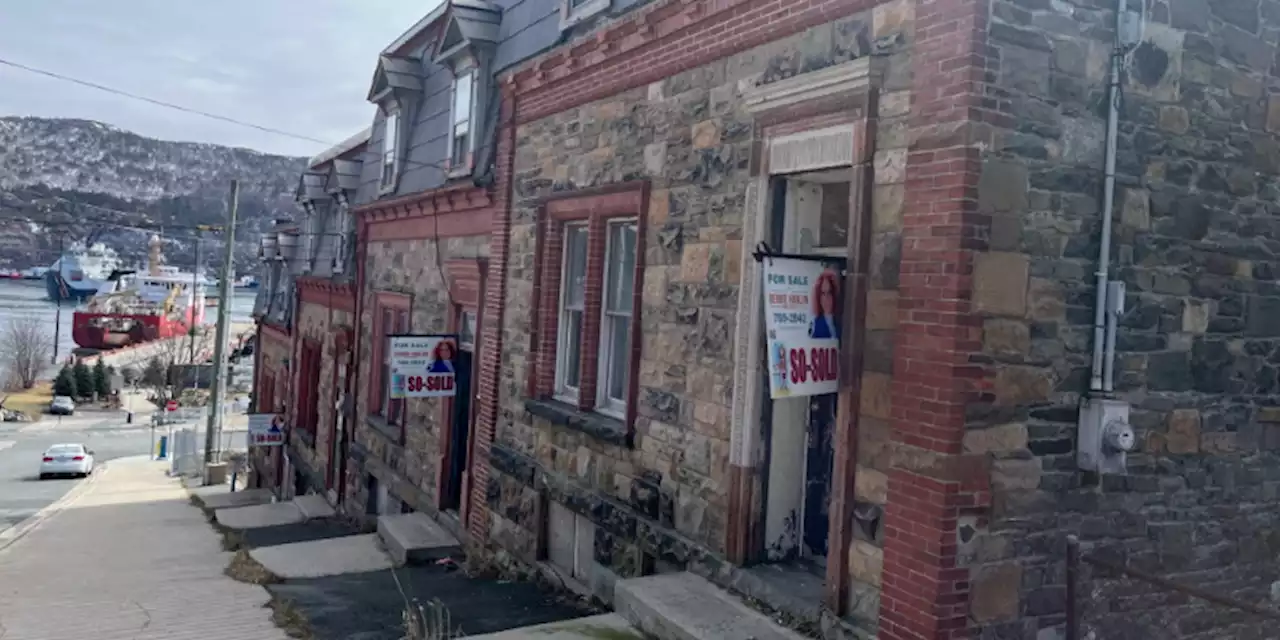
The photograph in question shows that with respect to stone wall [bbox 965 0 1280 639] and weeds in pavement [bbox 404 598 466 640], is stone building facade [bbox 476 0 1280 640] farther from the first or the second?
weeds in pavement [bbox 404 598 466 640]

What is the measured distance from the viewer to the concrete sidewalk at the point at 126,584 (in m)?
8.92

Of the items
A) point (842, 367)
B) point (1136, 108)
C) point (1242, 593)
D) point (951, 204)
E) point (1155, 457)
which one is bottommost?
point (1242, 593)

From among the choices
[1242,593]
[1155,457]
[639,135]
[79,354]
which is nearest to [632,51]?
[639,135]

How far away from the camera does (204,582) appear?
36.3 ft

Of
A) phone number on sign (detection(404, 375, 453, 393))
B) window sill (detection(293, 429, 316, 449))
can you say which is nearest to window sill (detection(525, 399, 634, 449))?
phone number on sign (detection(404, 375, 453, 393))

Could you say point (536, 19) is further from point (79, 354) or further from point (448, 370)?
point (79, 354)

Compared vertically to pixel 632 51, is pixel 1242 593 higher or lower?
lower

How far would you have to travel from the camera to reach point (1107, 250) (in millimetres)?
5629

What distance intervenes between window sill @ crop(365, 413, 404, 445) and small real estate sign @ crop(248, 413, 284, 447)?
7960mm

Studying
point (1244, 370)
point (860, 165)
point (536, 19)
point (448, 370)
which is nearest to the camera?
point (860, 165)

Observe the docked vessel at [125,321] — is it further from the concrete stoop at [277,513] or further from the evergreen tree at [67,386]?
the concrete stoop at [277,513]

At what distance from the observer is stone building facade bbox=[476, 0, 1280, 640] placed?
522 cm

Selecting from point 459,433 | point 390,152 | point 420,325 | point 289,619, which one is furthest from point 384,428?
point 289,619

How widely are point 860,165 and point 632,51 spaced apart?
3356 millimetres
